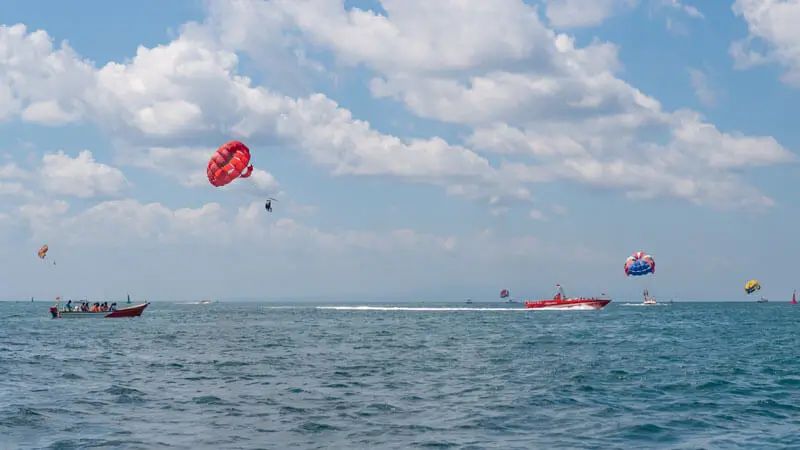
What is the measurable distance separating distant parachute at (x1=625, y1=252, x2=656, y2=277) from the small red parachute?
10648 centimetres

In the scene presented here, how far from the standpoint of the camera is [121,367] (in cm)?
4459

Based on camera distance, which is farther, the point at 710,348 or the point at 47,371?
the point at 710,348

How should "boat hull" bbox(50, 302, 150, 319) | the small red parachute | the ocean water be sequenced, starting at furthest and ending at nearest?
"boat hull" bbox(50, 302, 150, 319)
the small red parachute
the ocean water

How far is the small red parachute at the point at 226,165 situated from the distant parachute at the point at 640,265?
349ft

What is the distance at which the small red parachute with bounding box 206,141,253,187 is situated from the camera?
6338 centimetres

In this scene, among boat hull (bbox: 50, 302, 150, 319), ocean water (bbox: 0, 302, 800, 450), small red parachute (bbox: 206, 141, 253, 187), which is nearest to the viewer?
ocean water (bbox: 0, 302, 800, 450)

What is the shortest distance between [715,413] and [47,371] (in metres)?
37.1

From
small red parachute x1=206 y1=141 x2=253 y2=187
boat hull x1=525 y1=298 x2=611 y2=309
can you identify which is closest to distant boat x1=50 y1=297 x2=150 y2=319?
small red parachute x1=206 y1=141 x2=253 y2=187

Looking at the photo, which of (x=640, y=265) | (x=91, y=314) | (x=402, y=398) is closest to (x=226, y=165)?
Result: (x=402, y=398)

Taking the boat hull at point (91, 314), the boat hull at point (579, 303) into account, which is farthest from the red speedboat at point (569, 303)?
the boat hull at point (91, 314)

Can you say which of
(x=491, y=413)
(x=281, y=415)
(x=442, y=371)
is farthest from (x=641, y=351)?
(x=281, y=415)

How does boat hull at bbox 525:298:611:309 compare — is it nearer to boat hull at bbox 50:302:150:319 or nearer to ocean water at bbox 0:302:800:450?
boat hull at bbox 50:302:150:319

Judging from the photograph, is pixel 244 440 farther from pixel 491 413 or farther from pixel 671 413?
pixel 671 413

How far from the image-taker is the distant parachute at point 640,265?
147875mm
